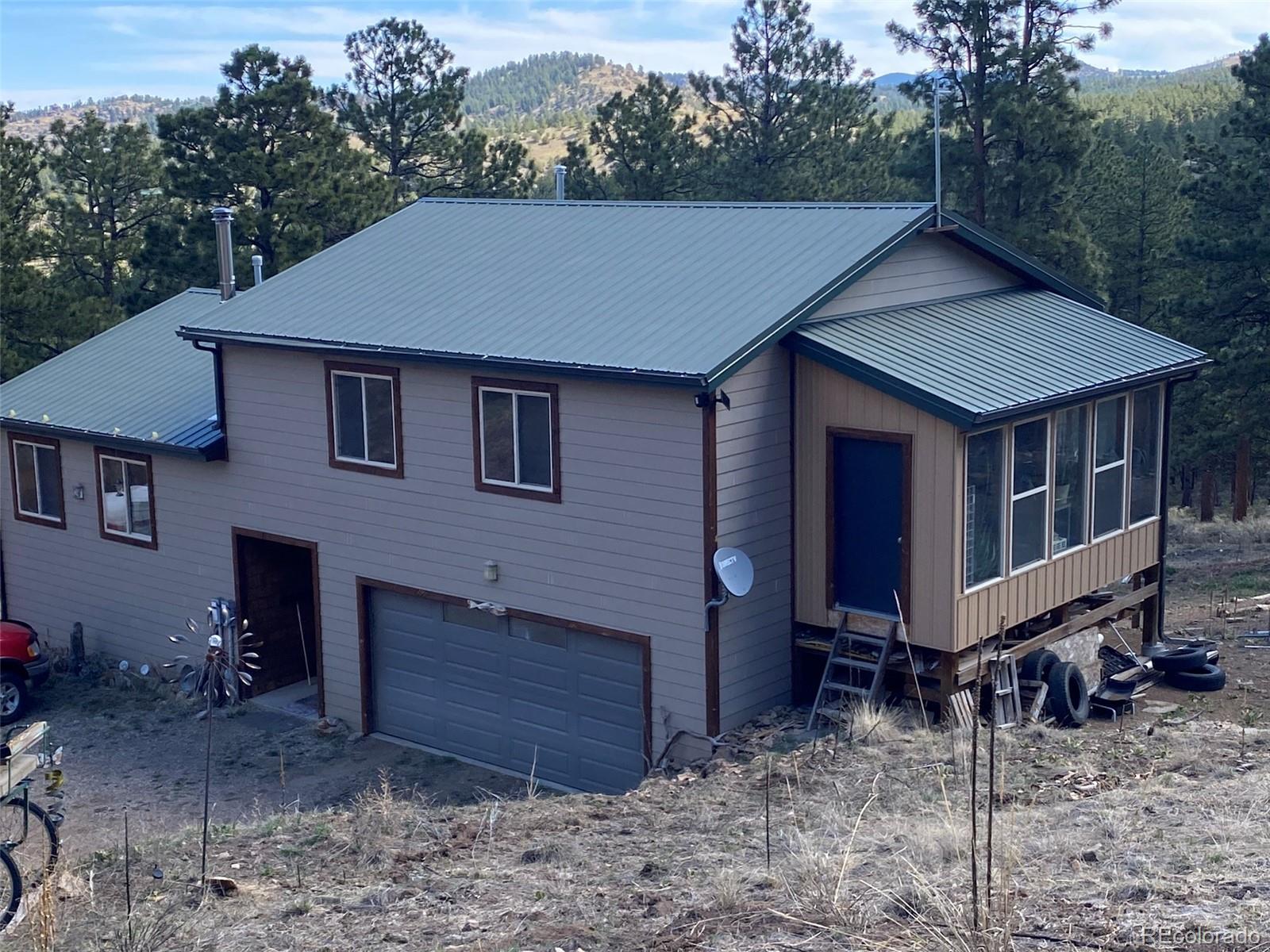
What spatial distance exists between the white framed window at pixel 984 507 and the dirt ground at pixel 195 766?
5.20 m

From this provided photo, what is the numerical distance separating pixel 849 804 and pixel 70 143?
29468mm

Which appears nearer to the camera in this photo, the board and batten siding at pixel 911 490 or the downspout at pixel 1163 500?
the board and batten siding at pixel 911 490

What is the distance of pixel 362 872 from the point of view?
9352mm

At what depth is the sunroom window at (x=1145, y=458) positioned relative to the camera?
15.2m

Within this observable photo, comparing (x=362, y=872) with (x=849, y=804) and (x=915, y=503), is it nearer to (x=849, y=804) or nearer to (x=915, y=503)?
(x=849, y=804)

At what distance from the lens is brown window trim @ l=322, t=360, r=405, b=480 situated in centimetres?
1521

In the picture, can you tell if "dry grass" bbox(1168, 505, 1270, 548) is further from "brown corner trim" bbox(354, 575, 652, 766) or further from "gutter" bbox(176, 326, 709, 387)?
"gutter" bbox(176, 326, 709, 387)

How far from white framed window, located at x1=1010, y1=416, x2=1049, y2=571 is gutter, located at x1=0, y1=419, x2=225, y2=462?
9279 mm

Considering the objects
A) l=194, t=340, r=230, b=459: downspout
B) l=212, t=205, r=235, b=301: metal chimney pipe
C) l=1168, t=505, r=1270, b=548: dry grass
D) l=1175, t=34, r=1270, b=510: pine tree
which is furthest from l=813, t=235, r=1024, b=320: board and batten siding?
l=1175, t=34, r=1270, b=510: pine tree

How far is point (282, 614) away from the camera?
58.6ft

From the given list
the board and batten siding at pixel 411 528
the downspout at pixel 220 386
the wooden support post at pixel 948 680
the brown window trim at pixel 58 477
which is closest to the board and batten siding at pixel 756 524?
the board and batten siding at pixel 411 528

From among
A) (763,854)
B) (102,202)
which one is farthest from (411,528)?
(102,202)

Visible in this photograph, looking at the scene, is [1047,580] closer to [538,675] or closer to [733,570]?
[733,570]

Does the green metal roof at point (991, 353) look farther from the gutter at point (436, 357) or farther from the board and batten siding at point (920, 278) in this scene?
the gutter at point (436, 357)
